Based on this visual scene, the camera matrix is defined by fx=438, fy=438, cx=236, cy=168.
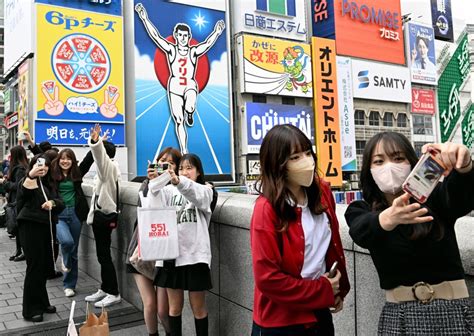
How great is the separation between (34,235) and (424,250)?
162 inches

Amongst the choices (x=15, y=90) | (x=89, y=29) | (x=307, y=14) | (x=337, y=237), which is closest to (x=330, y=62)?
(x=307, y=14)

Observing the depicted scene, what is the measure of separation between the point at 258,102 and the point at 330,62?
7230mm

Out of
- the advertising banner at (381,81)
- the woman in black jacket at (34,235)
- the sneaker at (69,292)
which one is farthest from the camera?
the advertising banner at (381,81)

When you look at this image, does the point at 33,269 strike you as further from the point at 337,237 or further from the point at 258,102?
the point at 258,102

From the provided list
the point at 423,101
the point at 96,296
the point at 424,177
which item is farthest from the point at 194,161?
the point at 423,101

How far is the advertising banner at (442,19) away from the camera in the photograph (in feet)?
148

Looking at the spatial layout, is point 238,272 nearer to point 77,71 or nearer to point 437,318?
point 437,318

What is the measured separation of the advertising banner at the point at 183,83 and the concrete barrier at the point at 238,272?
19022mm

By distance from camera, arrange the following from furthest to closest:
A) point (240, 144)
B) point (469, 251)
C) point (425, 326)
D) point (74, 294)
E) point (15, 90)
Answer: point (240, 144), point (15, 90), point (74, 294), point (469, 251), point (425, 326)

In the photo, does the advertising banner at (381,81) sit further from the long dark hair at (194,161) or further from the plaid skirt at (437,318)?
the plaid skirt at (437,318)

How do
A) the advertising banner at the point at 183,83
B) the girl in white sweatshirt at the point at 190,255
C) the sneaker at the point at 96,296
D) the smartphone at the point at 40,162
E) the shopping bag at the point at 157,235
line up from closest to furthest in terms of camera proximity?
the shopping bag at the point at 157,235 < the girl in white sweatshirt at the point at 190,255 < the smartphone at the point at 40,162 < the sneaker at the point at 96,296 < the advertising banner at the point at 183,83

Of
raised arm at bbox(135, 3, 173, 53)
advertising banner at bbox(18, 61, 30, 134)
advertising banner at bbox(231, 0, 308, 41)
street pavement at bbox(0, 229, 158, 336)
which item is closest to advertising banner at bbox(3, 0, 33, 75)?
advertising banner at bbox(18, 61, 30, 134)

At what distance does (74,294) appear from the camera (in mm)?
5473

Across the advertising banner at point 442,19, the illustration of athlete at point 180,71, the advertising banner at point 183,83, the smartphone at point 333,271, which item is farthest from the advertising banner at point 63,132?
the advertising banner at point 442,19
